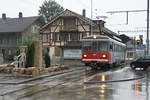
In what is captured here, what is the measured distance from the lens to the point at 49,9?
234 ft

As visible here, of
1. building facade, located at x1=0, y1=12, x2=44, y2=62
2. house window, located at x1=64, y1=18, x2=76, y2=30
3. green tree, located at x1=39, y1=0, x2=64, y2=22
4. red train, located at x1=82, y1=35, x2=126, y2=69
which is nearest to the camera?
red train, located at x1=82, y1=35, x2=126, y2=69

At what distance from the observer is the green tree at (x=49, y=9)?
71.0m

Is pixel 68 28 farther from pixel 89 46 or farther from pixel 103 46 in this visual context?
pixel 103 46

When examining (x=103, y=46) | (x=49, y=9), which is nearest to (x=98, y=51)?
(x=103, y=46)

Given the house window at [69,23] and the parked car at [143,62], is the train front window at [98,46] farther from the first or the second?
the house window at [69,23]

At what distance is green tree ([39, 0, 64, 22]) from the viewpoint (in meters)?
71.0

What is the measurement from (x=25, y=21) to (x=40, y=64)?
3417 cm

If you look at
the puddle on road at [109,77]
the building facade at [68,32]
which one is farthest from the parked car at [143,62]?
the building facade at [68,32]

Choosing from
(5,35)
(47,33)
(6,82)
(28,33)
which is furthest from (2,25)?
(6,82)

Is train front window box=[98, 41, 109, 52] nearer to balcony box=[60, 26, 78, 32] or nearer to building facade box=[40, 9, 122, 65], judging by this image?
building facade box=[40, 9, 122, 65]

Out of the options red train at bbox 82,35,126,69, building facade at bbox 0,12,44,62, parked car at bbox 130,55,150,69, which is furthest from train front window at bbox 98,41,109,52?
building facade at bbox 0,12,44,62

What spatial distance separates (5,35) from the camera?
49625 millimetres

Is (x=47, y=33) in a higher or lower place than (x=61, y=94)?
higher

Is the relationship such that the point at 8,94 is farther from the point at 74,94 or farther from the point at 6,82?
the point at 6,82
